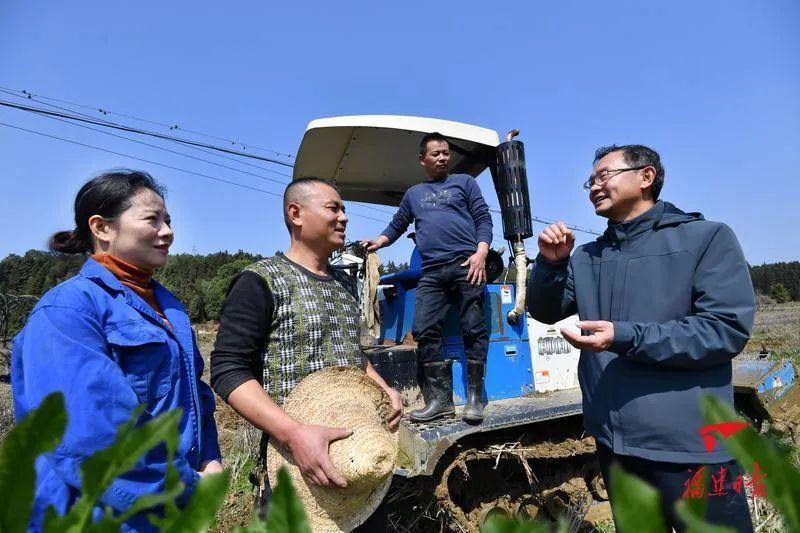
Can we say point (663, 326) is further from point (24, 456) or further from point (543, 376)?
point (543, 376)

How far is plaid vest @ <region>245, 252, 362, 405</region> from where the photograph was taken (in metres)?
1.88

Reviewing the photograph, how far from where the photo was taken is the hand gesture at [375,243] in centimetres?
370

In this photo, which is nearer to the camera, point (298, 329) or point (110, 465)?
point (110, 465)

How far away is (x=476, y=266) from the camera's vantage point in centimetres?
336

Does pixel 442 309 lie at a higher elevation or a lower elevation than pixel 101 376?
higher

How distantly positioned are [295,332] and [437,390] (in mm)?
1736

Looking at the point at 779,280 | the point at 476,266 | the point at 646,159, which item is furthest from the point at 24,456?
the point at 779,280

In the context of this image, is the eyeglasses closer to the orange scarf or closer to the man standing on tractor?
the man standing on tractor

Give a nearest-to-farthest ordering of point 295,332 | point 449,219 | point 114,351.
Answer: point 114,351 → point 295,332 → point 449,219

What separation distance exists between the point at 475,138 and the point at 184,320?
2.84m

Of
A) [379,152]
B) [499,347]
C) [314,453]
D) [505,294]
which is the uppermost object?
[379,152]

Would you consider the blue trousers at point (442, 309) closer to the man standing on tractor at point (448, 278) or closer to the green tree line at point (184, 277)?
the man standing on tractor at point (448, 278)

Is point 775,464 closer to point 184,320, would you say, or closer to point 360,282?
point 184,320

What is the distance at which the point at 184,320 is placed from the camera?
5.81 feet
